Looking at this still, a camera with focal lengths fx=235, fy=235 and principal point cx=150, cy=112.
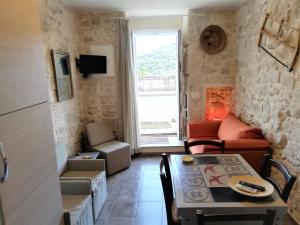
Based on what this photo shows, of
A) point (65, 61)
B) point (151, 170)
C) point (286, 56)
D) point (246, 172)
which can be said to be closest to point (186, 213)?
point (246, 172)

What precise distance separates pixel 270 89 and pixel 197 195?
200 centimetres

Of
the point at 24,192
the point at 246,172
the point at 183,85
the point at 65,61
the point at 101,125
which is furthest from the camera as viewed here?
the point at 183,85

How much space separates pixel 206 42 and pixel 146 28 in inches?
46.2

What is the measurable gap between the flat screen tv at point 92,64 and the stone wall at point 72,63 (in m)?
0.14

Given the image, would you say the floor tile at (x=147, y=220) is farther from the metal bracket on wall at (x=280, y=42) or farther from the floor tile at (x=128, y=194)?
the metal bracket on wall at (x=280, y=42)

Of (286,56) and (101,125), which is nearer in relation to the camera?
(286,56)

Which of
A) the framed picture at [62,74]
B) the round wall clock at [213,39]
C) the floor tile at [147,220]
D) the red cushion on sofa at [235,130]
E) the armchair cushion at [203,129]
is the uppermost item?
the round wall clock at [213,39]

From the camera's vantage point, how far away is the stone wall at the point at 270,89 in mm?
2389

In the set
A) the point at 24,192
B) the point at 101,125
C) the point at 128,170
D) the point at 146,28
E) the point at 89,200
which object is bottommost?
the point at 128,170

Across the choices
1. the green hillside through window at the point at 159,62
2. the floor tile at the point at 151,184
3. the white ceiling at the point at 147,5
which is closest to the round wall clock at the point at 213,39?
the white ceiling at the point at 147,5

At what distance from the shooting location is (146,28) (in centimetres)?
453

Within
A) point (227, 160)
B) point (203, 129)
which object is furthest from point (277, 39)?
point (203, 129)

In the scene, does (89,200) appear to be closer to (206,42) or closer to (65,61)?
(65,61)

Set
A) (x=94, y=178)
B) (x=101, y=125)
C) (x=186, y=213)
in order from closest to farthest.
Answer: (x=186, y=213) → (x=94, y=178) → (x=101, y=125)
